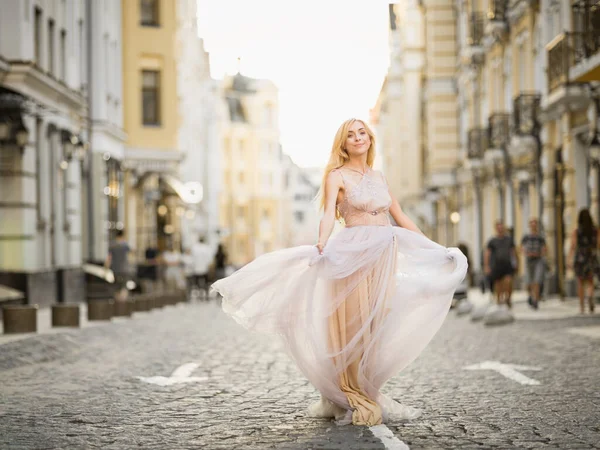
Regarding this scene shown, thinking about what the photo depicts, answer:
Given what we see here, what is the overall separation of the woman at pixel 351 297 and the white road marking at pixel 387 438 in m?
0.42

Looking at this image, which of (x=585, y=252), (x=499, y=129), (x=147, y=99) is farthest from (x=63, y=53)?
(x=585, y=252)

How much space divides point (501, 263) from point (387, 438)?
1739cm

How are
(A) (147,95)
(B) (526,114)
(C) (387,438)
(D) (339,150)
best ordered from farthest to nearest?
1. (A) (147,95)
2. (B) (526,114)
3. (D) (339,150)
4. (C) (387,438)

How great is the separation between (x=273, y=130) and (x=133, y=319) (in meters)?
89.7

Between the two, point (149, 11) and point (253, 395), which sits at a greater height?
point (149, 11)

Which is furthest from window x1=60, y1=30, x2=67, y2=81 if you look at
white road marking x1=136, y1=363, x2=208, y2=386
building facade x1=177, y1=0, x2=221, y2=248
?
building facade x1=177, y1=0, x2=221, y2=248

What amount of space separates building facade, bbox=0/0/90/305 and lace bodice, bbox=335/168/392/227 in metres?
14.4

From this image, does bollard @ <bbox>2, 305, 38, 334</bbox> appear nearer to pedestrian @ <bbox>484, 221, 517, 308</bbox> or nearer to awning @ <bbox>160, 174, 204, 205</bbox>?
pedestrian @ <bbox>484, 221, 517, 308</bbox>

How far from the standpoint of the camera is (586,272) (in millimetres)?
21266

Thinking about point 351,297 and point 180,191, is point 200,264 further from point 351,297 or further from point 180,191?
point 351,297

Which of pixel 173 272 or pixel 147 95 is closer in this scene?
pixel 173 272

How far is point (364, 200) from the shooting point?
331 inches

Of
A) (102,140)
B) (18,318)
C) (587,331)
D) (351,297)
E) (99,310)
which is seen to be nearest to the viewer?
(351,297)

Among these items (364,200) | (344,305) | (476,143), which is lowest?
(344,305)
